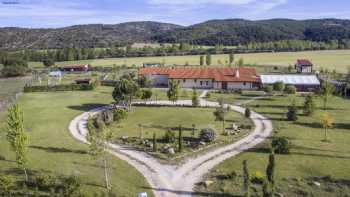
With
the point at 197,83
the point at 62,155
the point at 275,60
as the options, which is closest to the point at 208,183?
the point at 62,155

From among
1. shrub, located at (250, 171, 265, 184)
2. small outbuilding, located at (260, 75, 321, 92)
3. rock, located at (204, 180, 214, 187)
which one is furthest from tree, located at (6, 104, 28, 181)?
small outbuilding, located at (260, 75, 321, 92)

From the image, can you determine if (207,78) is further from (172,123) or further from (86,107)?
(172,123)

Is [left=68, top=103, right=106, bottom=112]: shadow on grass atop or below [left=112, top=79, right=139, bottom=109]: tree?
below

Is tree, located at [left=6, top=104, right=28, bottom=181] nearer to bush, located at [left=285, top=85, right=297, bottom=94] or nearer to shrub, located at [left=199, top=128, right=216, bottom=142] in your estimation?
shrub, located at [left=199, top=128, right=216, bottom=142]

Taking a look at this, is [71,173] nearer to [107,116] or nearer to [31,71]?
[107,116]

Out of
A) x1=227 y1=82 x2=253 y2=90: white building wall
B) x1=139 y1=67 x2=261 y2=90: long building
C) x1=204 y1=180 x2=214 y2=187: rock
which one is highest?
x1=139 y1=67 x2=261 y2=90: long building
